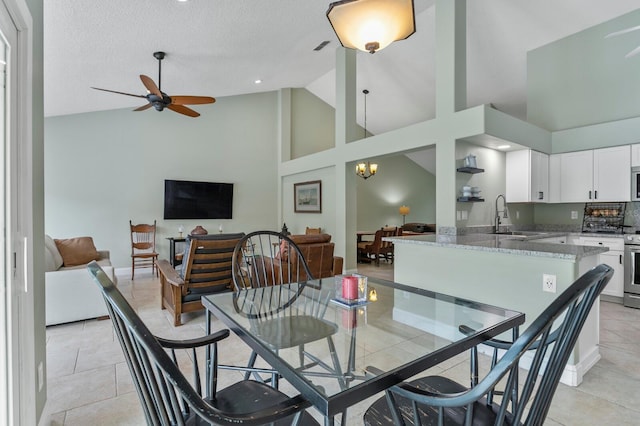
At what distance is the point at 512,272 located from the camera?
8.48ft

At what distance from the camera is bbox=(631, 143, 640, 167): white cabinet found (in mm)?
4166

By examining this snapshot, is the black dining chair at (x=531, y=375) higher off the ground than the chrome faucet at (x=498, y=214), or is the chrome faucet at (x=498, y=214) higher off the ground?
the chrome faucet at (x=498, y=214)

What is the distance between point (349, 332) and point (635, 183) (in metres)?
4.99

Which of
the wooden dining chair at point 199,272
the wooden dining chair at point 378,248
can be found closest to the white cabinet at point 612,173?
the wooden dining chair at point 378,248

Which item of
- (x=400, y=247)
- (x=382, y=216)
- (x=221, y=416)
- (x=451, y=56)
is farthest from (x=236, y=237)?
(x=382, y=216)

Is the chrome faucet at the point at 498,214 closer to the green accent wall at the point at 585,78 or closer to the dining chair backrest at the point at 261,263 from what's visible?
the green accent wall at the point at 585,78

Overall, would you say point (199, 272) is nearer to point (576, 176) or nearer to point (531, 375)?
point (531, 375)

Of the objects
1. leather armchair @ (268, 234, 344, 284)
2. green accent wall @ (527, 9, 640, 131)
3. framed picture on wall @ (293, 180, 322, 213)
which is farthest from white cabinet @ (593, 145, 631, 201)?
framed picture on wall @ (293, 180, 322, 213)

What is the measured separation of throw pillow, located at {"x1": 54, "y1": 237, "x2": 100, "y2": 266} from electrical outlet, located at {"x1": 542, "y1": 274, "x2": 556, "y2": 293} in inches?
185

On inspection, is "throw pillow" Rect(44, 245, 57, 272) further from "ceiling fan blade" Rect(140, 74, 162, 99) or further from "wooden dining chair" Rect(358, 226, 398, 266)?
"wooden dining chair" Rect(358, 226, 398, 266)

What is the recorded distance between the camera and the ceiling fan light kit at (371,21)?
62.7 inches

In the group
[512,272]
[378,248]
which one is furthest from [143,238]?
[512,272]

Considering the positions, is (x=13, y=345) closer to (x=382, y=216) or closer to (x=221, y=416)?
(x=221, y=416)

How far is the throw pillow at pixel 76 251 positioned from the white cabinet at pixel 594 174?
21.3ft
